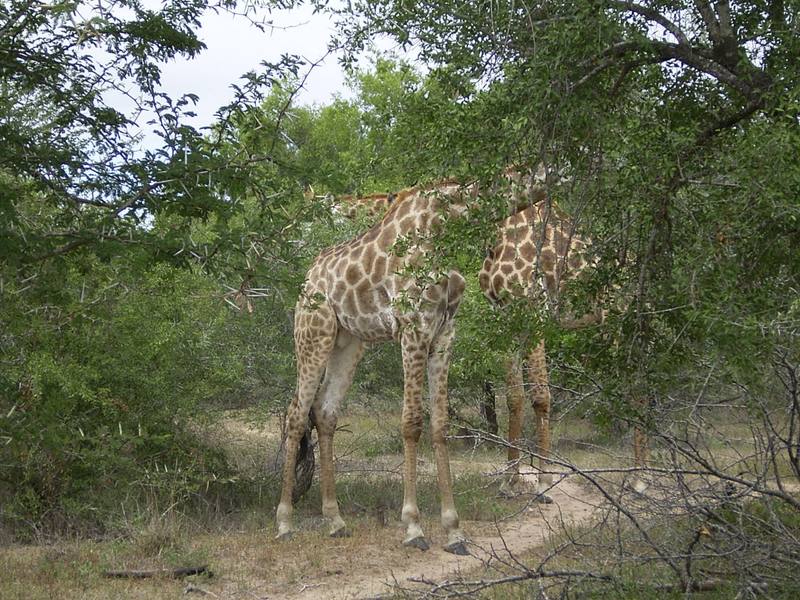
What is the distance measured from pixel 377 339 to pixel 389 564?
2186mm

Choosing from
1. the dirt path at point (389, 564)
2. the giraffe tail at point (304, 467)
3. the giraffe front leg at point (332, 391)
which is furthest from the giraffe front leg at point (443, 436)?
the giraffe tail at point (304, 467)

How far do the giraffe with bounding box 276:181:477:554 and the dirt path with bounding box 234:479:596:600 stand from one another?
0.73 feet

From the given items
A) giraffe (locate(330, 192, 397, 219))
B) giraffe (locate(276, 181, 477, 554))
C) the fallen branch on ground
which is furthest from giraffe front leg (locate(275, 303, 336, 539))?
giraffe (locate(330, 192, 397, 219))

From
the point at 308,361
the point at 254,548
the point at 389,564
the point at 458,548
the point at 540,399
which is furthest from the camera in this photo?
the point at 540,399

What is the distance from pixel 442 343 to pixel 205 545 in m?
2.50

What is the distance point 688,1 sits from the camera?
19.5 ft

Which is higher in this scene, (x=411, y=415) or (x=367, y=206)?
(x=367, y=206)

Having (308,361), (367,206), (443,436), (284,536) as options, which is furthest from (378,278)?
(367,206)

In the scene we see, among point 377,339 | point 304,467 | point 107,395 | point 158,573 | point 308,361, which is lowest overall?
point 158,573

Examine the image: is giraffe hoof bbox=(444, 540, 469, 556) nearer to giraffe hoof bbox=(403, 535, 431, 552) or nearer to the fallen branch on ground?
giraffe hoof bbox=(403, 535, 431, 552)

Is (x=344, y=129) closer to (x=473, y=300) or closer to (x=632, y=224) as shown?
(x=473, y=300)

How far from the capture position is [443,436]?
7781 mm

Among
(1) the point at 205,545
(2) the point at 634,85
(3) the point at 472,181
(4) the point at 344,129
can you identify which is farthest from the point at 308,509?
(4) the point at 344,129

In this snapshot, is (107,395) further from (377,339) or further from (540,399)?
(540,399)
